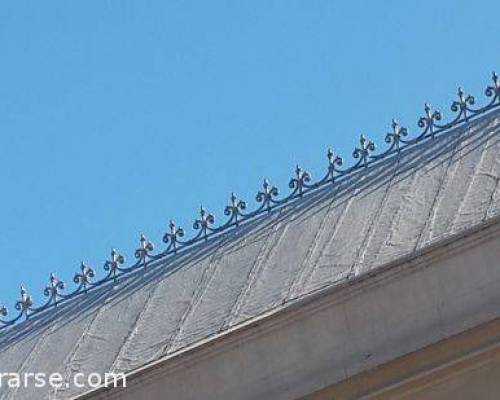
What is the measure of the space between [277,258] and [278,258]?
2 centimetres

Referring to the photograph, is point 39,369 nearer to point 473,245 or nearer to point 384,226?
point 384,226

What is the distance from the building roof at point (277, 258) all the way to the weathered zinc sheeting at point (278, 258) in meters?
0.02

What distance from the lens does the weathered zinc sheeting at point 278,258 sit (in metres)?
16.0

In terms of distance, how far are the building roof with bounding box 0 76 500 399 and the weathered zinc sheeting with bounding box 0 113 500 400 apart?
0.02 meters

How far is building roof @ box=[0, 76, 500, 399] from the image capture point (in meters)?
16.0

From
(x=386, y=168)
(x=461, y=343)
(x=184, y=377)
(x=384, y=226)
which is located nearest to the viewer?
(x=461, y=343)

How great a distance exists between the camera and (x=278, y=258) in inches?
674

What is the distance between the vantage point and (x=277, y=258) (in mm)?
17125

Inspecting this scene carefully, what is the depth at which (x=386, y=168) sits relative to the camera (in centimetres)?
1784

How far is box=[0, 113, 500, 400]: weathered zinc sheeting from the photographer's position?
1602 cm

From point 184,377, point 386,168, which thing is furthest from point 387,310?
point 386,168

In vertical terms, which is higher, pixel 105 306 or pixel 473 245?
pixel 105 306

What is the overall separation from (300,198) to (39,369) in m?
2.80

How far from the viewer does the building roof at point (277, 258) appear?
1600 cm
